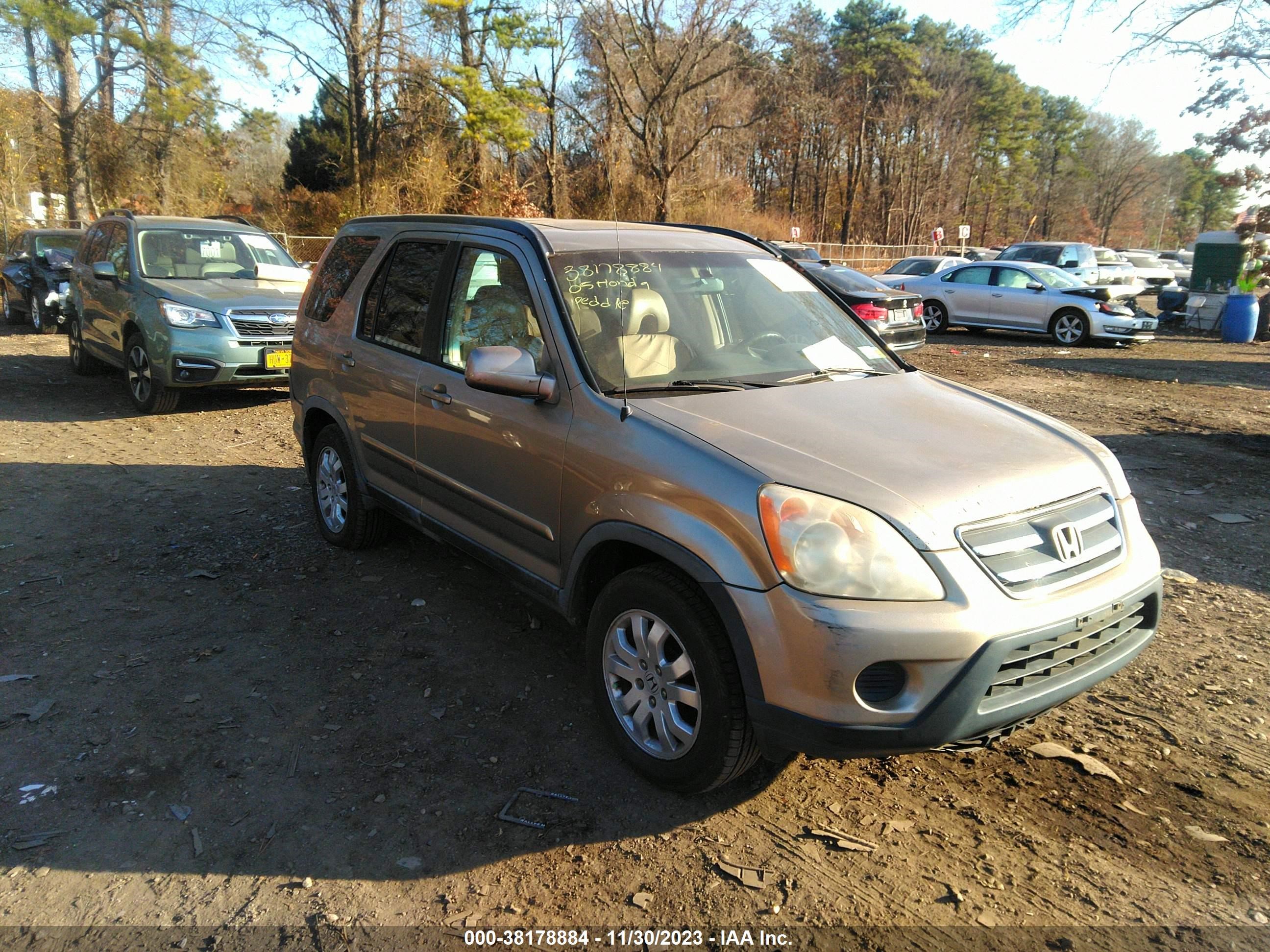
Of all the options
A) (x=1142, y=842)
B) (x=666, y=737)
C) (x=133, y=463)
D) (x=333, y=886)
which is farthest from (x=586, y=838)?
(x=133, y=463)

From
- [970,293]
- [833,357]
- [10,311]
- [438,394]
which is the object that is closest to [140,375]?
[438,394]

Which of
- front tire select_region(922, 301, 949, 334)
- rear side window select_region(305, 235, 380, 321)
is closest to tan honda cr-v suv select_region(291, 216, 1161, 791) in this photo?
rear side window select_region(305, 235, 380, 321)

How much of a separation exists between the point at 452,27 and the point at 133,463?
24.7 metres

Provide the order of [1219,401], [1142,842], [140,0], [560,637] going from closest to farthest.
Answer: [1142,842] < [560,637] < [1219,401] < [140,0]

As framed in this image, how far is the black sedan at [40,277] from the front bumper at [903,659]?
15.9 meters

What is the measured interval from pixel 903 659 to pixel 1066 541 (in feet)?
2.47

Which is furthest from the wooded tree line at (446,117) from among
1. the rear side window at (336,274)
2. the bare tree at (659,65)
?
the rear side window at (336,274)

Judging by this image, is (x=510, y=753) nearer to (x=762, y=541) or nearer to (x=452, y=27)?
(x=762, y=541)

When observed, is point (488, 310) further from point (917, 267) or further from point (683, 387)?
point (917, 267)

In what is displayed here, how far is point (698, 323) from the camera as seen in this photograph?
3828mm

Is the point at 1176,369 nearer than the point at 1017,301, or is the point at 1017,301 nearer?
the point at 1176,369

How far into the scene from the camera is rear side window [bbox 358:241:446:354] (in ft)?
14.4

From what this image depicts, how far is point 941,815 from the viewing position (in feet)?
10.0

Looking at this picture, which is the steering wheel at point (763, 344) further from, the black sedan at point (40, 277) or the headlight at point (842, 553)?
the black sedan at point (40, 277)
